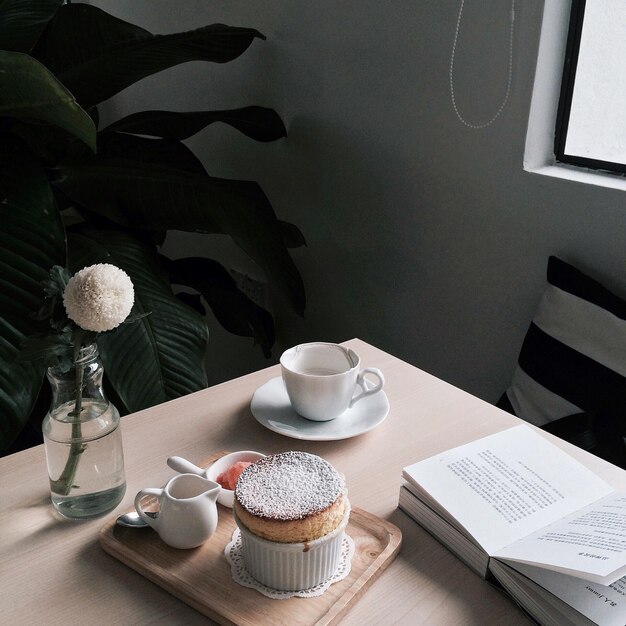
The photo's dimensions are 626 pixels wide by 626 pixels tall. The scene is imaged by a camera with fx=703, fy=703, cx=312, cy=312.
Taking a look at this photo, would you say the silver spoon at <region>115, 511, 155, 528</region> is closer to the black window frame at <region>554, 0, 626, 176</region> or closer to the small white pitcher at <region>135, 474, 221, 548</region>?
the small white pitcher at <region>135, 474, 221, 548</region>

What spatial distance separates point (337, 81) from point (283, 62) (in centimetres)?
21

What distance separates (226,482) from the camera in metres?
0.77

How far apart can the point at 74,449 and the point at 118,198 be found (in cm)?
90

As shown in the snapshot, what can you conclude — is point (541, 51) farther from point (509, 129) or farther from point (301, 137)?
point (301, 137)

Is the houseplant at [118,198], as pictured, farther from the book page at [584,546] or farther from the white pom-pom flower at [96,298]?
the book page at [584,546]

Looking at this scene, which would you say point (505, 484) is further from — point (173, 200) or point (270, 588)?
point (173, 200)

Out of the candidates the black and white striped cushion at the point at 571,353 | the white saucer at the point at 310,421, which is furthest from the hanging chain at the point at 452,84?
the white saucer at the point at 310,421

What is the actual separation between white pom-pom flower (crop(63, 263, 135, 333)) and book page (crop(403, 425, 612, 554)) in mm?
354

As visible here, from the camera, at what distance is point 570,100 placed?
1366 millimetres

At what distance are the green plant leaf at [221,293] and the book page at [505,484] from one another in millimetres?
959

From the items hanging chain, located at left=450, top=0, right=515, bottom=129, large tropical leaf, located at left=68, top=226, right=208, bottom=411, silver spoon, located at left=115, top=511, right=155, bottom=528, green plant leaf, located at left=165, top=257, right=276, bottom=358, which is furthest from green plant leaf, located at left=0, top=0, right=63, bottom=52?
silver spoon, located at left=115, top=511, right=155, bottom=528

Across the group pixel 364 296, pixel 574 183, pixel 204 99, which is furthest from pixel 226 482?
pixel 204 99

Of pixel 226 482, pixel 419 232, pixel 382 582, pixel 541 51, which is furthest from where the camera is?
pixel 419 232

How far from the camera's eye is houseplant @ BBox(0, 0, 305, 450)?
113cm
